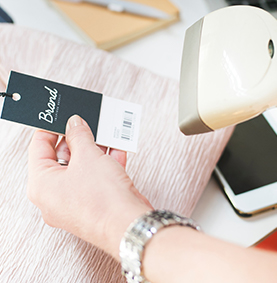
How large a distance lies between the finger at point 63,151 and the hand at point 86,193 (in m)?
0.03

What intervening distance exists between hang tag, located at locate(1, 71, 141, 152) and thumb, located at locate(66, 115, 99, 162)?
1cm

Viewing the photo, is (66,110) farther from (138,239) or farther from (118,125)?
(138,239)

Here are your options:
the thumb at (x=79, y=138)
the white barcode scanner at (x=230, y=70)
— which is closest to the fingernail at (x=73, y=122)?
the thumb at (x=79, y=138)

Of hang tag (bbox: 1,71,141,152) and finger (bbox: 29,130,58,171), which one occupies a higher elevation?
hang tag (bbox: 1,71,141,152)

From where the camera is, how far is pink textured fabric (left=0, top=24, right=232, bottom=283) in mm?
373

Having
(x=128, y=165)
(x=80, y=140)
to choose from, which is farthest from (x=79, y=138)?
(x=128, y=165)

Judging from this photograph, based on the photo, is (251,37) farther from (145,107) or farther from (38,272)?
(38,272)

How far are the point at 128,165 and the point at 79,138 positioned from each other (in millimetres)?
119

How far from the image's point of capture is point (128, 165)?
1.50 feet

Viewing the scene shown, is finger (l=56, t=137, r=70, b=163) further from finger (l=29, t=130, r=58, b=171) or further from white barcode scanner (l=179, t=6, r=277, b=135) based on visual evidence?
white barcode scanner (l=179, t=6, r=277, b=135)

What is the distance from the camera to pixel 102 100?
1.37 ft

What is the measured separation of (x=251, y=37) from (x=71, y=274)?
0.34 metres

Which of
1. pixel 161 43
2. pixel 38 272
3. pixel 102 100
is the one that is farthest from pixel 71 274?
pixel 161 43

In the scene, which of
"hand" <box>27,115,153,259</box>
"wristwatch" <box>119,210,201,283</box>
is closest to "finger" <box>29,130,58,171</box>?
"hand" <box>27,115,153,259</box>
